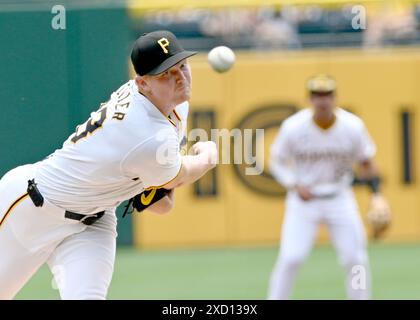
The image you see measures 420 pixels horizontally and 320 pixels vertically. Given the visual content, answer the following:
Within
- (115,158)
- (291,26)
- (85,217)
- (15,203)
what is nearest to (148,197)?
(85,217)

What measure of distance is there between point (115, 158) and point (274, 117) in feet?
24.6

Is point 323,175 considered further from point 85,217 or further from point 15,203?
point 15,203

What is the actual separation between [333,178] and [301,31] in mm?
3864

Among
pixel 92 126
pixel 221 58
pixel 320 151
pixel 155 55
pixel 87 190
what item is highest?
pixel 320 151

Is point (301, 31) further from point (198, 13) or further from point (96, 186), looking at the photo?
point (96, 186)

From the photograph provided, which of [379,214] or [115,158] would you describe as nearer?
[115,158]

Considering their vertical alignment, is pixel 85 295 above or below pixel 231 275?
below

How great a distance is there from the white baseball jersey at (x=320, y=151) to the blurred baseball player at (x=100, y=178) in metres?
3.35

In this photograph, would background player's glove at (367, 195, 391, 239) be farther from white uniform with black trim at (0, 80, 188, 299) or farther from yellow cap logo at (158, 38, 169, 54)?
yellow cap logo at (158, 38, 169, 54)

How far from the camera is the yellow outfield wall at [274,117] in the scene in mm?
12695

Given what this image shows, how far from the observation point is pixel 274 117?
1275cm
